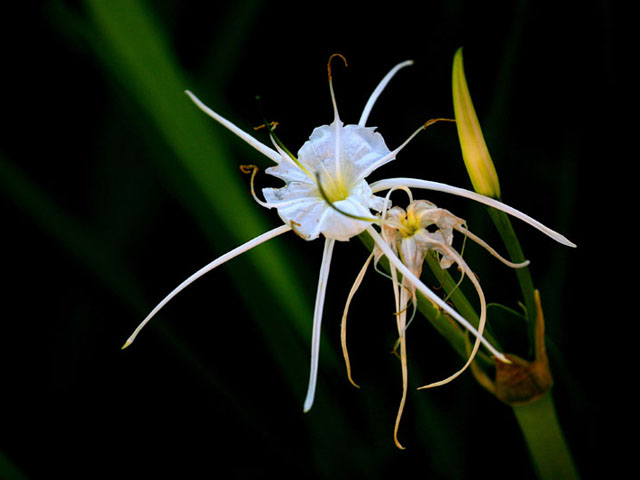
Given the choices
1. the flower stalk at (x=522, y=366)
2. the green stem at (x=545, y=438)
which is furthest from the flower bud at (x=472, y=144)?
the green stem at (x=545, y=438)

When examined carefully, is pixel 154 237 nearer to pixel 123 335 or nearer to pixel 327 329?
pixel 123 335

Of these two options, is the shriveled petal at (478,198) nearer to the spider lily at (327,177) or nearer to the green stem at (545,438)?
the spider lily at (327,177)

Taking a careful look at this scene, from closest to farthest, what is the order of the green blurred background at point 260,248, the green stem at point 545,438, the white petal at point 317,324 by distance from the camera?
the white petal at point 317,324 < the green stem at point 545,438 < the green blurred background at point 260,248

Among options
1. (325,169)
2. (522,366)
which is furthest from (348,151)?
(522,366)

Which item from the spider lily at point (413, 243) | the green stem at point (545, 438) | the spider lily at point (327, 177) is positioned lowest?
the green stem at point (545, 438)

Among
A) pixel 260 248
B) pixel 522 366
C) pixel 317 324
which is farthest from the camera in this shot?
pixel 260 248

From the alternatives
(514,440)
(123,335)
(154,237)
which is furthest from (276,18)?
(514,440)

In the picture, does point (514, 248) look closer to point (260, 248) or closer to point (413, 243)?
point (413, 243)
